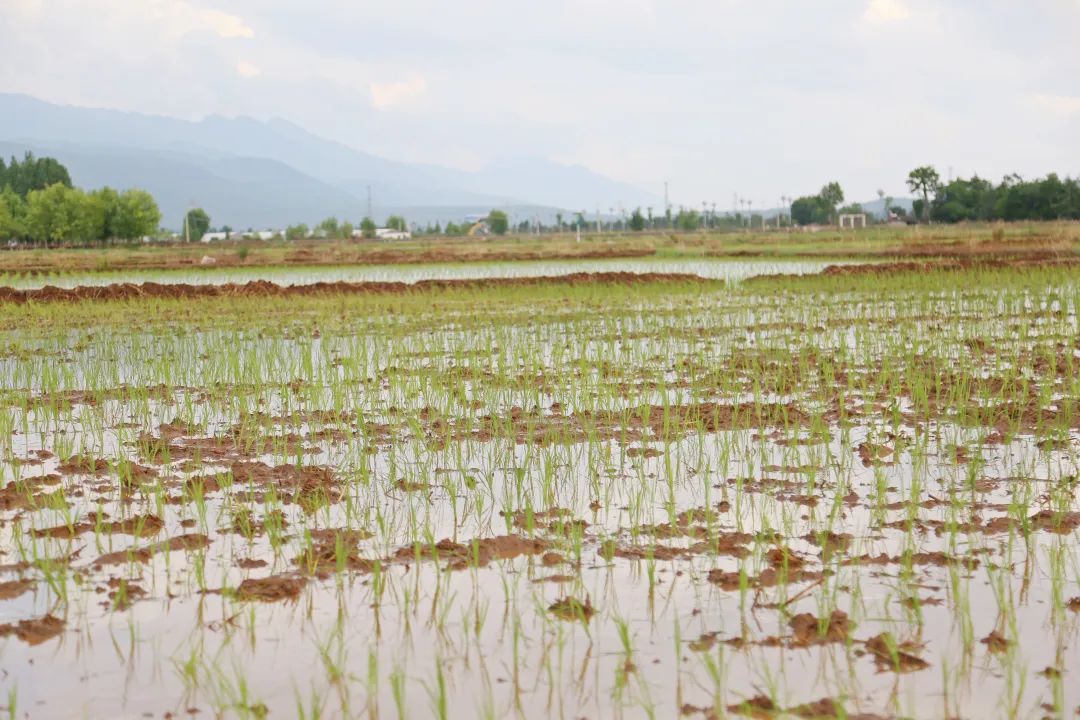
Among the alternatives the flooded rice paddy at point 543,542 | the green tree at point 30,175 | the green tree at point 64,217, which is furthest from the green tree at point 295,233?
the flooded rice paddy at point 543,542

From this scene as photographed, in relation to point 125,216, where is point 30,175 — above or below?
above

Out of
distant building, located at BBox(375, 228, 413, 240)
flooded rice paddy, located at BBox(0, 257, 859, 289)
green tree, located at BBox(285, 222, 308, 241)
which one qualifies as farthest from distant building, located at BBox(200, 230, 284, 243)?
flooded rice paddy, located at BBox(0, 257, 859, 289)

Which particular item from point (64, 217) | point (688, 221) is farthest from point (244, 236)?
point (688, 221)

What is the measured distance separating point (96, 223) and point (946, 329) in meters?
61.9

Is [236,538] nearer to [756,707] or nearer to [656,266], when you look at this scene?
[756,707]

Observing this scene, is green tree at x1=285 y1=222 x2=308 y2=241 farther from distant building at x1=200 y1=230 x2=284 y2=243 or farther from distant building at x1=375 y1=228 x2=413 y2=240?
distant building at x1=375 y1=228 x2=413 y2=240

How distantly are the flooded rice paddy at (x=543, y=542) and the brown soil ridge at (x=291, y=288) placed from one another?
348 inches

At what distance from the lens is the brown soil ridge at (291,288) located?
16.9m

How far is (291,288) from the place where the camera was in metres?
18.5

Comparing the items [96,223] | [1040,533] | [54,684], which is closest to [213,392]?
[54,684]

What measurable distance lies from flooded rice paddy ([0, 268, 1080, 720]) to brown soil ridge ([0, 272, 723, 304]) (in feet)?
29.0

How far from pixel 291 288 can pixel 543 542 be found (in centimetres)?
1525

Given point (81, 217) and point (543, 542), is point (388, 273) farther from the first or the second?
point (81, 217)

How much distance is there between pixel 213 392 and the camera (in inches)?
290
